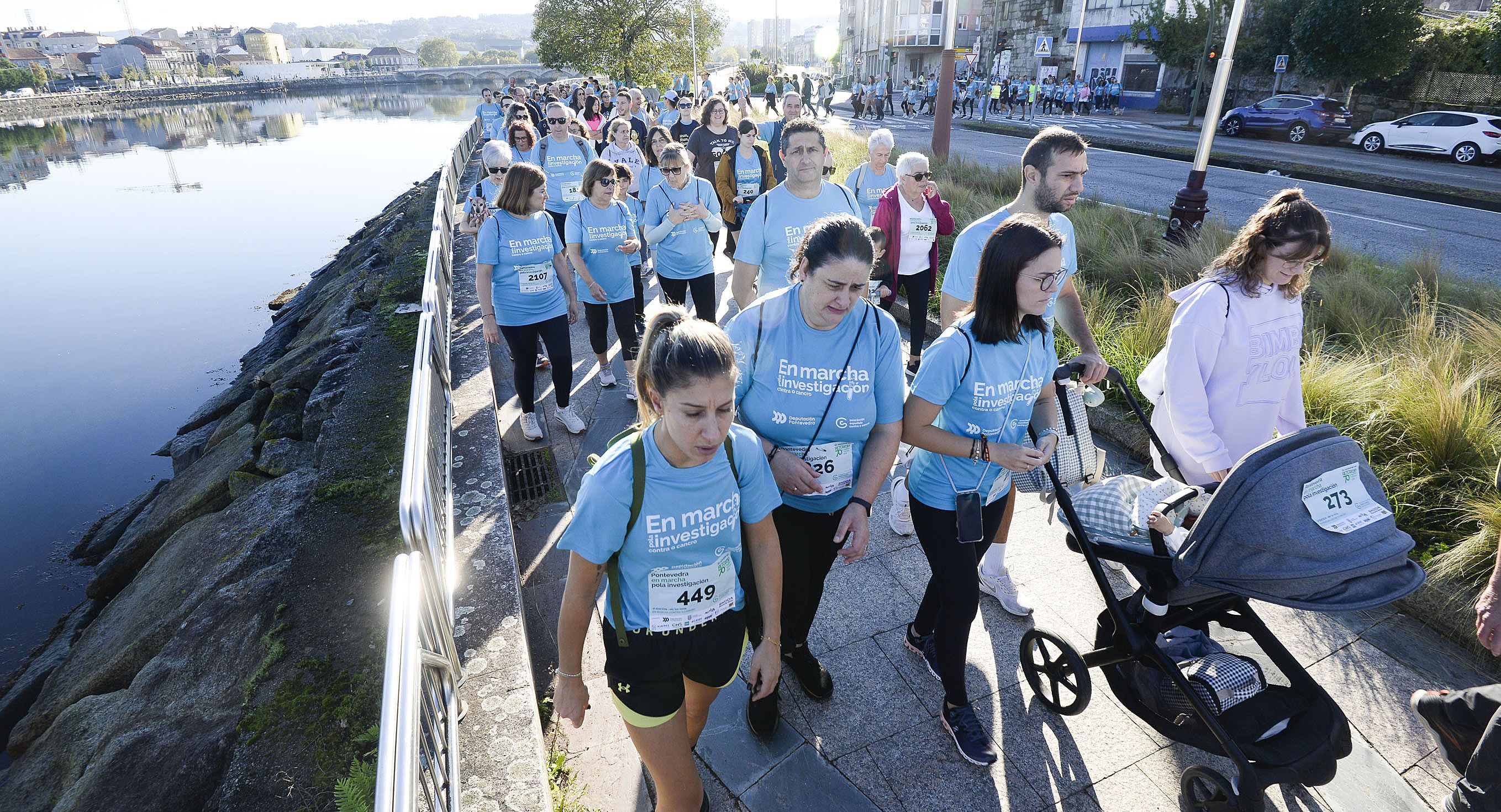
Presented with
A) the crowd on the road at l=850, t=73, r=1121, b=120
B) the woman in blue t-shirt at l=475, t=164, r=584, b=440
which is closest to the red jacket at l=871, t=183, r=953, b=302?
the woman in blue t-shirt at l=475, t=164, r=584, b=440

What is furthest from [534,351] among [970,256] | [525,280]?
[970,256]

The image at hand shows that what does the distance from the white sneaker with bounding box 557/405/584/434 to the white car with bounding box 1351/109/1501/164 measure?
24.4 m

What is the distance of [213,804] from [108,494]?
10725 millimetres

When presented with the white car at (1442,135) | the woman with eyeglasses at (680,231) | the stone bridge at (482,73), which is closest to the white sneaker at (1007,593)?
the woman with eyeglasses at (680,231)

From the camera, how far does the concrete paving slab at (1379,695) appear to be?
2.90m

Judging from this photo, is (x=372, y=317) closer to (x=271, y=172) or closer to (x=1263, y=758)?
(x=1263, y=758)

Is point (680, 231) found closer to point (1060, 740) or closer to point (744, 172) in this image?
point (744, 172)

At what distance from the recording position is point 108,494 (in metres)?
10.5

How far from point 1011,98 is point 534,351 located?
36.5m

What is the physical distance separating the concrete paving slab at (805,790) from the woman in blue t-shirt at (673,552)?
0.59 metres

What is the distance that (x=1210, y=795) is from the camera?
2592mm

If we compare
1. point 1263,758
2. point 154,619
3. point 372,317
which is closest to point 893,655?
point 1263,758

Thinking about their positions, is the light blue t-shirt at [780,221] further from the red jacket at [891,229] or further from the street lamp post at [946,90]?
the street lamp post at [946,90]

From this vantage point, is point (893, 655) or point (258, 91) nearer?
point (893, 655)
